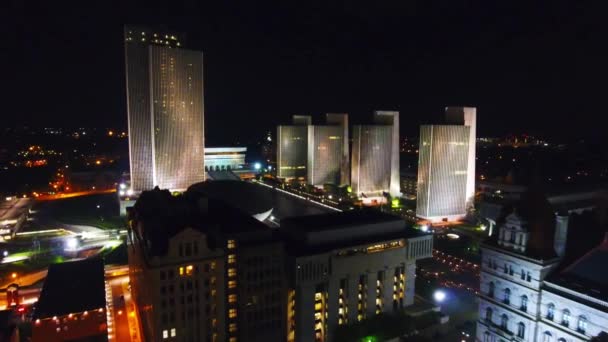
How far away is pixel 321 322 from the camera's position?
7000 cm

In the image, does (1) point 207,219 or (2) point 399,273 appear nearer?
(1) point 207,219

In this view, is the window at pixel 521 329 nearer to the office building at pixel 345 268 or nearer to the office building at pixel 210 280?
Result: the office building at pixel 345 268

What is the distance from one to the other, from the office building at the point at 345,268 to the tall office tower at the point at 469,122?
73.8m

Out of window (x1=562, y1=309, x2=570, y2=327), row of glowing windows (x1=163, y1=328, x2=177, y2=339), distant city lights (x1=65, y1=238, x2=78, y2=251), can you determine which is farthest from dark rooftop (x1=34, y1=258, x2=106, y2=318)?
window (x1=562, y1=309, x2=570, y2=327)

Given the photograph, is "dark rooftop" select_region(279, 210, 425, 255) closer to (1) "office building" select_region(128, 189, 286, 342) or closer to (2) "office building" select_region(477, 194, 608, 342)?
(1) "office building" select_region(128, 189, 286, 342)

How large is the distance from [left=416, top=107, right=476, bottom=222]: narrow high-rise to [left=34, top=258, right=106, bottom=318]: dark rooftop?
107172mm

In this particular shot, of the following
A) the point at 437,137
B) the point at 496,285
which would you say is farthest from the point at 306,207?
the point at 496,285

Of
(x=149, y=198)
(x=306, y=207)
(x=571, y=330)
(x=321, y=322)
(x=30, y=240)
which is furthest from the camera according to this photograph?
(x=306, y=207)

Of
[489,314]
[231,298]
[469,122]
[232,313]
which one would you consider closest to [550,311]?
[489,314]

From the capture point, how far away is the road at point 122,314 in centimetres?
7239

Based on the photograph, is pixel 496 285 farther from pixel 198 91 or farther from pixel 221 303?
pixel 198 91

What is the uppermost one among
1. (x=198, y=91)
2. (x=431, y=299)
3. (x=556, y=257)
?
(x=198, y=91)

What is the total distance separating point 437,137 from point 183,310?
109 meters

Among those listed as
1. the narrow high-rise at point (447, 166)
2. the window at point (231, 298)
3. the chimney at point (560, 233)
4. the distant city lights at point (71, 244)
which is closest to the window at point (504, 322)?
the chimney at point (560, 233)
